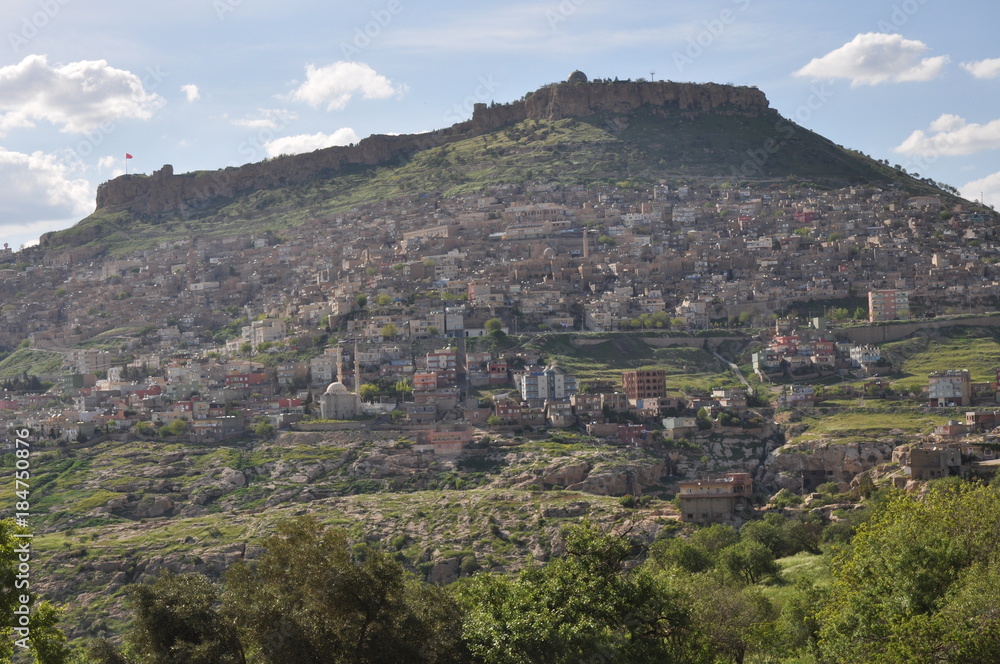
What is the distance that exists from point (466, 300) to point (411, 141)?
6096cm

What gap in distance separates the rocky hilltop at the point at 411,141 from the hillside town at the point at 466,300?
15.3 metres

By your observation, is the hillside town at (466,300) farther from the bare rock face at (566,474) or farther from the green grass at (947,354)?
the bare rock face at (566,474)

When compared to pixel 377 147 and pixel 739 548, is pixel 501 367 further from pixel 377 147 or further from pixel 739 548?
pixel 377 147

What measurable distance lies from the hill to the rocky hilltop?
5.8 inches

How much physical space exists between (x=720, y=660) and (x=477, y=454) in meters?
38.4

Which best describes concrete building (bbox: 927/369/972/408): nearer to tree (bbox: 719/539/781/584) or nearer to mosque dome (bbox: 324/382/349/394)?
tree (bbox: 719/539/781/584)

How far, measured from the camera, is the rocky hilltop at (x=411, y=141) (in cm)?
13488

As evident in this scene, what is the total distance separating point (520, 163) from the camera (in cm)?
12606

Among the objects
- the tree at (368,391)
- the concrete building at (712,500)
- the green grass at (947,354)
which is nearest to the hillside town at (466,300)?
the tree at (368,391)

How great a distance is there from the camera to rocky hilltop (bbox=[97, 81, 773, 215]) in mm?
134875

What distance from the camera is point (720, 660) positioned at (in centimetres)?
2286

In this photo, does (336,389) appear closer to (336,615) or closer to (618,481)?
(618,481)

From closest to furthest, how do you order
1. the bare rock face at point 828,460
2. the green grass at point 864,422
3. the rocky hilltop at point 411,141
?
the bare rock face at point 828,460, the green grass at point 864,422, the rocky hilltop at point 411,141

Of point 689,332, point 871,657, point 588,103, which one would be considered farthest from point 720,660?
point 588,103
